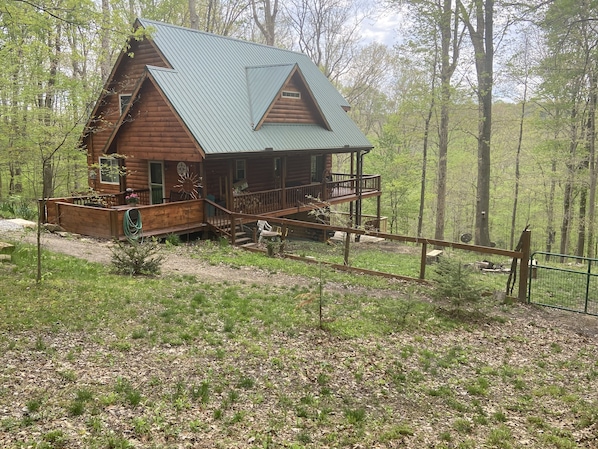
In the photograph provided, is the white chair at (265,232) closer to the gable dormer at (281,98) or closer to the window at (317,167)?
the gable dormer at (281,98)

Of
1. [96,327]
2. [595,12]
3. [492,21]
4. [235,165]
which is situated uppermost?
[492,21]

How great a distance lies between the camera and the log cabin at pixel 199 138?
16.5 meters

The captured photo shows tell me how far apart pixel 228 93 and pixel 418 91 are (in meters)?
11.1

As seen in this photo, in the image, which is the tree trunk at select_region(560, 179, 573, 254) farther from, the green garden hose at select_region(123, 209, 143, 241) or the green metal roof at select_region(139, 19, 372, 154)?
the green garden hose at select_region(123, 209, 143, 241)

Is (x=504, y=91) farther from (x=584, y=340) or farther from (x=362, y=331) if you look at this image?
(x=362, y=331)

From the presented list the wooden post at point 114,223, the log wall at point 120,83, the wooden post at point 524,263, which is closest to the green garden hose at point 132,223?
the wooden post at point 114,223

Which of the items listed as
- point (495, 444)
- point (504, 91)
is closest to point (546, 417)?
point (495, 444)

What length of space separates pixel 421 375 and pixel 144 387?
157 inches

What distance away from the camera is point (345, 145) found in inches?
898

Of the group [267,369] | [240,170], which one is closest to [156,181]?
[240,170]

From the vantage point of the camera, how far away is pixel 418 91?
2530cm

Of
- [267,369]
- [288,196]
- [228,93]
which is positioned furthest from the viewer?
[288,196]

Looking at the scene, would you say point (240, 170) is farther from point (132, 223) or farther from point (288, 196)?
point (132, 223)

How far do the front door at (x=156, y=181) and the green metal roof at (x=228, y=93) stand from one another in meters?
3.44
